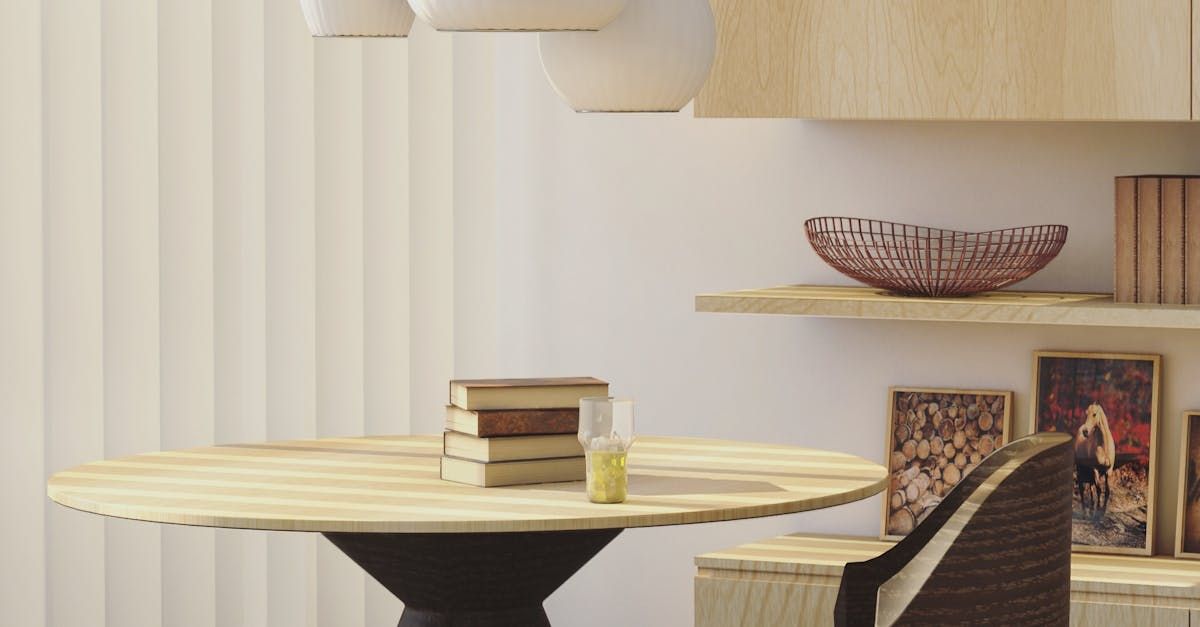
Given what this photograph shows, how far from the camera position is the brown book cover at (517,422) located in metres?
2.26

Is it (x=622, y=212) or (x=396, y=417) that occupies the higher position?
(x=622, y=212)

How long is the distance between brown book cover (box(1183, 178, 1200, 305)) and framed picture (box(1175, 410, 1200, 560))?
0.29 m

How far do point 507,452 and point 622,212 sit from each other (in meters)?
1.53

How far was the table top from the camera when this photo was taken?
1986 millimetres

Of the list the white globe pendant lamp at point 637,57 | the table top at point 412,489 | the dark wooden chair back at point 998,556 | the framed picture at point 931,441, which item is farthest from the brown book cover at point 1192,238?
the white globe pendant lamp at point 637,57

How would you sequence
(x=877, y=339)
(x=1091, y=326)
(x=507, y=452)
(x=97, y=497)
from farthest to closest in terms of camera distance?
(x=877, y=339), (x=1091, y=326), (x=507, y=452), (x=97, y=497)

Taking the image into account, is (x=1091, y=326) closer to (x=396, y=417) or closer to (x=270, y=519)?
(x=396, y=417)

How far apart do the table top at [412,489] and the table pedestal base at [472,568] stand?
0.07m

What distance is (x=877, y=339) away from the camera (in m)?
3.50

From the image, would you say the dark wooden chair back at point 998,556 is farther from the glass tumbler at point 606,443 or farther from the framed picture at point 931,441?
the framed picture at point 931,441

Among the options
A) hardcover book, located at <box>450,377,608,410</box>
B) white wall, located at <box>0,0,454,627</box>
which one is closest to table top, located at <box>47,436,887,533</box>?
hardcover book, located at <box>450,377,608,410</box>

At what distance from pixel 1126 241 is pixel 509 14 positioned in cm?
154

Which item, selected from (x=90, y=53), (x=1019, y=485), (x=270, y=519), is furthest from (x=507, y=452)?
(x=90, y=53)

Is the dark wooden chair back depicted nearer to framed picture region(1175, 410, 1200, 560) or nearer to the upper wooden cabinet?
the upper wooden cabinet
